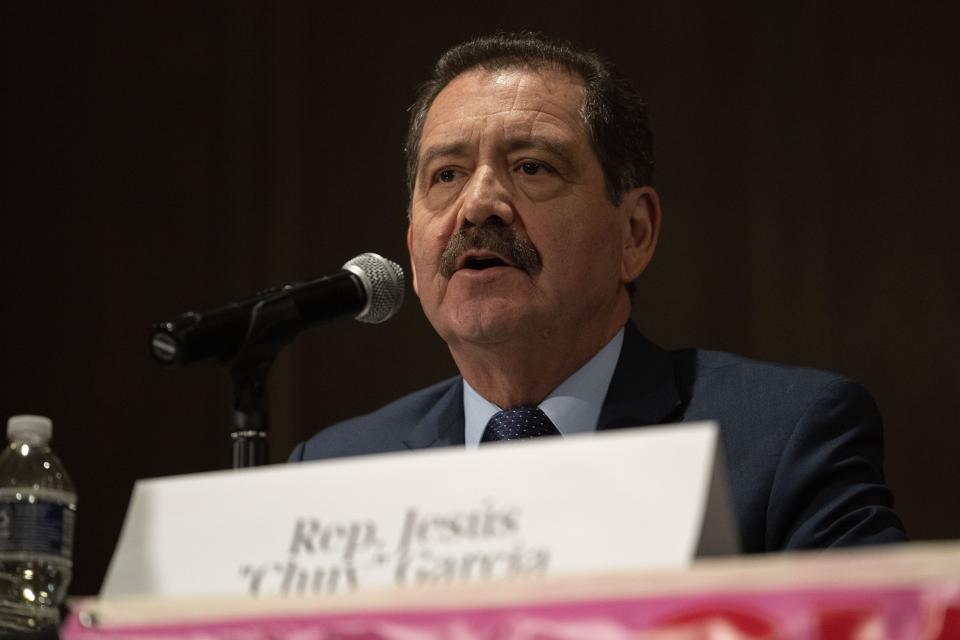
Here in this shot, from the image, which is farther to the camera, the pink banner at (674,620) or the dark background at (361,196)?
the dark background at (361,196)

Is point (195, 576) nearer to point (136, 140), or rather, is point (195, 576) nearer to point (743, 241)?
point (743, 241)

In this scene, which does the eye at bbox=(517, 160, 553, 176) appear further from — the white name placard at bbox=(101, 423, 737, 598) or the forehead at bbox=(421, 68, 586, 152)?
the white name placard at bbox=(101, 423, 737, 598)

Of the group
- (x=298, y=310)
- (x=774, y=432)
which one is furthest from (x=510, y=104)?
(x=298, y=310)

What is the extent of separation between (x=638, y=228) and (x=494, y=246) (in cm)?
34

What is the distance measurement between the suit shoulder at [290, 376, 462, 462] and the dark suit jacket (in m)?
0.06

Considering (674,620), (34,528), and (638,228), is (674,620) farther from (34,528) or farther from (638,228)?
(638,228)

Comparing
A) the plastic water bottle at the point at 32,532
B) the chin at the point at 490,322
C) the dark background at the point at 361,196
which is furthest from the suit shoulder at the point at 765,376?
the dark background at the point at 361,196

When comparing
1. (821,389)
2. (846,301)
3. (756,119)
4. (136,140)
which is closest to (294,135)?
(136,140)

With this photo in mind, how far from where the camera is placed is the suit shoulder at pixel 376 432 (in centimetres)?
200

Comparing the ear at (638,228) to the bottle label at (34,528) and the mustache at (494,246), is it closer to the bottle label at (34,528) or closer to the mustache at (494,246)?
the mustache at (494,246)

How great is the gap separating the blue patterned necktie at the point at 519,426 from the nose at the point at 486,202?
0.89 feet

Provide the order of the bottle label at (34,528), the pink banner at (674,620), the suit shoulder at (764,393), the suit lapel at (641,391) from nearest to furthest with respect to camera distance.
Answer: the pink banner at (674,620) → the bottle label at (34,528) → the suit shoulder at (764,393) → the suit lapel at (641,391)

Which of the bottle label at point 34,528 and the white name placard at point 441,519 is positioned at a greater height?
the white name placard at point 441,519

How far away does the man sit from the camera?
170 cm
